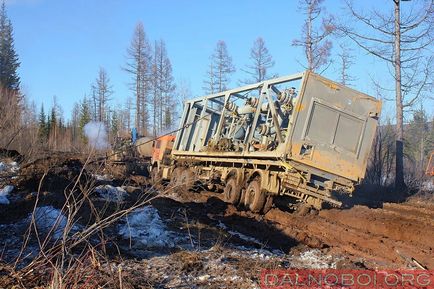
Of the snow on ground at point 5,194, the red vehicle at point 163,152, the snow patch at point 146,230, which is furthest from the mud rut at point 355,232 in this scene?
the red vehicle at point 163,152

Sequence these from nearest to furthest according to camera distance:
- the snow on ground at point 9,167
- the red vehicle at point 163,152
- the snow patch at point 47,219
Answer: the snow patch at point 47,219 → the snow on ground at point 9,167 → the red vehicle at point 163,152

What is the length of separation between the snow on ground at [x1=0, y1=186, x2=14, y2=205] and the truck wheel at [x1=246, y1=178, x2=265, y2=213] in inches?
243

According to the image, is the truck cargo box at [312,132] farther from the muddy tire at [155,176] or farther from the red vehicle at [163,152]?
the red vehicle at [163,152]

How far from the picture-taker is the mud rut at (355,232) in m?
7.79

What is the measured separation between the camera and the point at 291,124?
11.0 meters

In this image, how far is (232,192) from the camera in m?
13.8

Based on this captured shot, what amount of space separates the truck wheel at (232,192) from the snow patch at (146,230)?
428 centimetres

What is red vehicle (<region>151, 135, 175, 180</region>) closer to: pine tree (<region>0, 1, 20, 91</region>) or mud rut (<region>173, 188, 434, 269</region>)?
mud rut (<region>173, 188, 434, 269</region>)

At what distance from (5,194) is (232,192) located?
20.9ft

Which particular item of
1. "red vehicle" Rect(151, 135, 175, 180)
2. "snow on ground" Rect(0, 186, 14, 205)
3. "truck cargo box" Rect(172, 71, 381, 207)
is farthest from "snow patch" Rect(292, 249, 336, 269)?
"red vehicle" Rect(151, 135, 175, 180)

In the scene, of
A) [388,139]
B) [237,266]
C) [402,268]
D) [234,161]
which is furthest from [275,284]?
[388,139]

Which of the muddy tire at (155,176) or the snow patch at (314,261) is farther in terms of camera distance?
the muddy tire at (155,176)

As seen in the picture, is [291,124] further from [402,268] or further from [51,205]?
[51,205]

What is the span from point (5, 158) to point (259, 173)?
928cm
